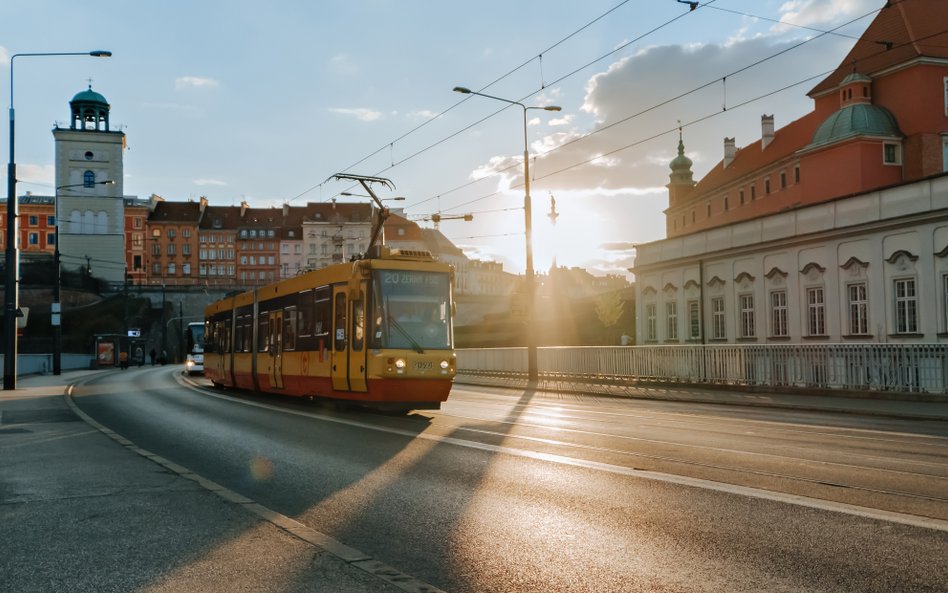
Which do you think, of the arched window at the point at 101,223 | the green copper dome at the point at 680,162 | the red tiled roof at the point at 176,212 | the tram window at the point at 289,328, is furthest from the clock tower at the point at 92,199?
the tram window at the point at 289,328

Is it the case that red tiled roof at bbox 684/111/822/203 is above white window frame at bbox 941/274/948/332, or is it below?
above

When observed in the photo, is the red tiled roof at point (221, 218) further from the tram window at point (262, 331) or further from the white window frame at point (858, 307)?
the tram window at point (262, 331)

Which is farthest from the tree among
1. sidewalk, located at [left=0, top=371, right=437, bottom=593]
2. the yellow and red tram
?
sidewalk, located at [left=0, top=371, right=437, bottom=593]

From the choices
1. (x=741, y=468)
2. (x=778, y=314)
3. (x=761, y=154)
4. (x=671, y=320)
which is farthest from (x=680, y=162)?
(x=741, y=468)

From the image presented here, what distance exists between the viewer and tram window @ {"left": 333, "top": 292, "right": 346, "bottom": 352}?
57.8 feet

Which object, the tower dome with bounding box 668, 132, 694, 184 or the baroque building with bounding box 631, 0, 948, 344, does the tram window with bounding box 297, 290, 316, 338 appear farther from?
the tower dome with bounding box 668, 132, 694, 184

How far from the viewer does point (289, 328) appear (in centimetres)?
2119

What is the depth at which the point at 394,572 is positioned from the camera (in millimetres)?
5395

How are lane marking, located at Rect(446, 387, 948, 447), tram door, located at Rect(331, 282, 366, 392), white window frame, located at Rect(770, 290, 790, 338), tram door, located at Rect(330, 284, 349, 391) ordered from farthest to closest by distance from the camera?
white window frame, located at Rect(770, 290, 790, 338) → tram door, located at Rect(330, 284, 349, 391) → tram door, located at Rect(331, 282, 366, 392) → lane marking, located at Rect(446, 387, 948, 447)

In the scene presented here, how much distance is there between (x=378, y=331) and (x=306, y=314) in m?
3.76

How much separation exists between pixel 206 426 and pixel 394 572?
11.4 m

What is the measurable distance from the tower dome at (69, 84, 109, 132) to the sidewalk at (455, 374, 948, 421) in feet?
267

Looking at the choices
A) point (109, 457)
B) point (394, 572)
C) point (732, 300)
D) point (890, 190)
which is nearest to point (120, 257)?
point (732, 300)

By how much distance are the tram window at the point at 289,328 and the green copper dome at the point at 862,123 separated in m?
37.5
